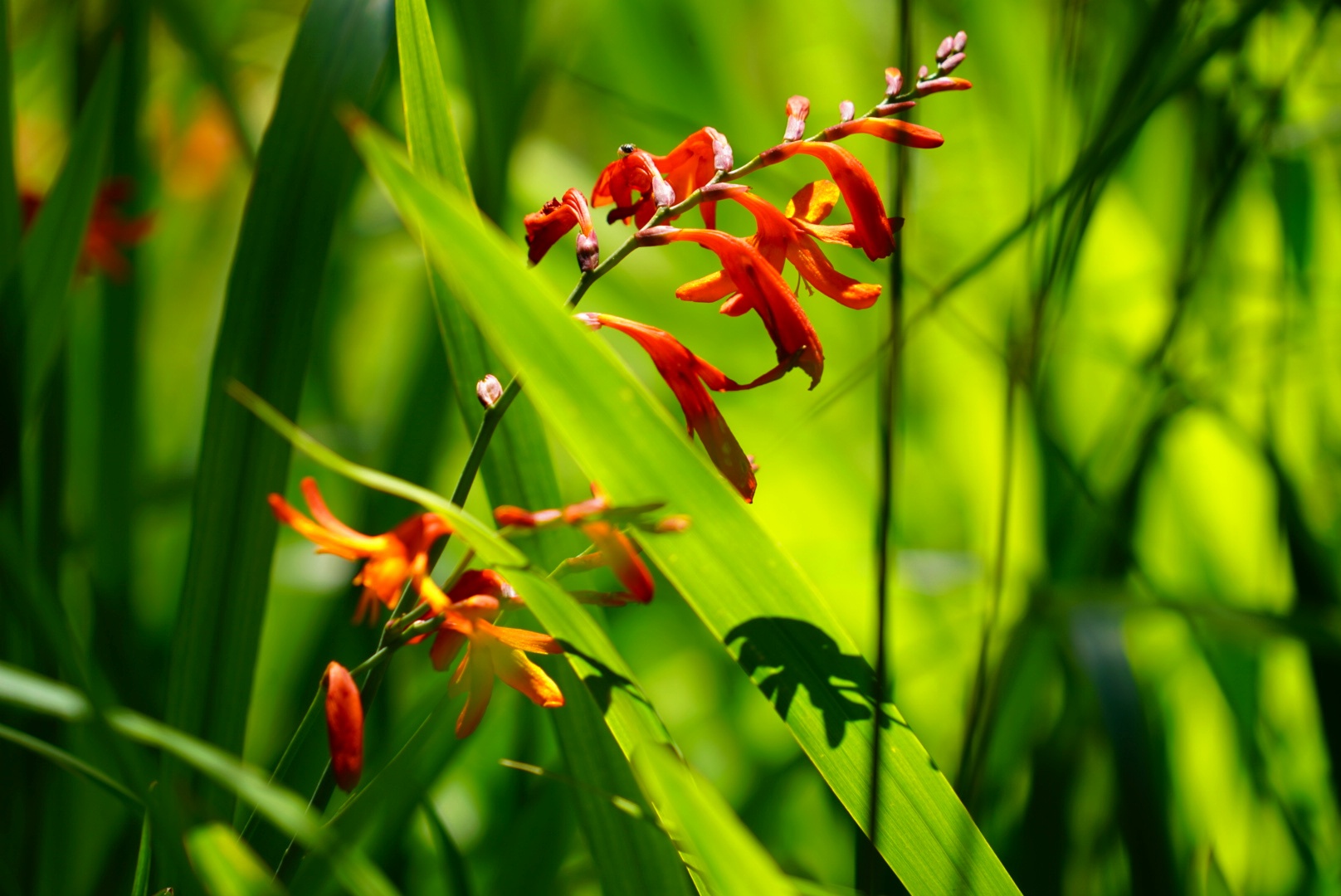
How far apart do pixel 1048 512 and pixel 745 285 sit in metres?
0.69

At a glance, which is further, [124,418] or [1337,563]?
[1337,563]

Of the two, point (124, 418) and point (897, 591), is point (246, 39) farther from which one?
point (897, 591)

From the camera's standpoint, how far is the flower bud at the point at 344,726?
0.24 meters

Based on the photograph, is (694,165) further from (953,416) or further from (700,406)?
(953,416)

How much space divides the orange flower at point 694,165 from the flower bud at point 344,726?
204 mm

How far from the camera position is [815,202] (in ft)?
1.08

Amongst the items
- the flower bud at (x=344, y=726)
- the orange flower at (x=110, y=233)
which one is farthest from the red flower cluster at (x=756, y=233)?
the orange flower at (x=110, y=233)

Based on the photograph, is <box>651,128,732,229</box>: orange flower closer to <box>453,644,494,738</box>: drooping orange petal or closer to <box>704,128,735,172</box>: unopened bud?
<box>704,128,735,172</box>: unopened bud

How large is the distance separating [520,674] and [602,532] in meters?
0.06

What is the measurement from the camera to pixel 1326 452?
78cm

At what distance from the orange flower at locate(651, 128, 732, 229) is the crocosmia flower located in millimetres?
26

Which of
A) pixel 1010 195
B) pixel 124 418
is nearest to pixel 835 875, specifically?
pixel 124 418

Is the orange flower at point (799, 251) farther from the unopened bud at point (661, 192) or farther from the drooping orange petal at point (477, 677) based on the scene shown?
the drooping orange petal at point (477, 677)

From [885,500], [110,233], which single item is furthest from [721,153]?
[110,233]
